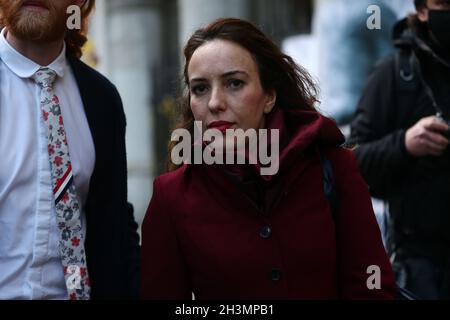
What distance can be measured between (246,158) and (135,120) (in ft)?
38.5

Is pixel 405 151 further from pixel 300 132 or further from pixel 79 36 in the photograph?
pixel 79 36

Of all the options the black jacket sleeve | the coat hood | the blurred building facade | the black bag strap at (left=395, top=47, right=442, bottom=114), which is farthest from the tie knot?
the blurred building facade

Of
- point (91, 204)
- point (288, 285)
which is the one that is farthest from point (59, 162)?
point (288, 285)

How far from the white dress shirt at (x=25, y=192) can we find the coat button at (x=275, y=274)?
0.81 m

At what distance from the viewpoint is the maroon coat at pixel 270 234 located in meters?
2.75

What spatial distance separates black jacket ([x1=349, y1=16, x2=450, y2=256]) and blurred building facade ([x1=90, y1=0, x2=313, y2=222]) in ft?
28.0

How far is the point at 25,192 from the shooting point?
3.10 m

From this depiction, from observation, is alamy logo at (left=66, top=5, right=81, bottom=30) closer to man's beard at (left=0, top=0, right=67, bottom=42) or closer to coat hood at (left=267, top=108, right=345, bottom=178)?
man's beard at (left=0, top=0, right=67, bottom=42)

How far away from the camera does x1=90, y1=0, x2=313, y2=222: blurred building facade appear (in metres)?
13.7

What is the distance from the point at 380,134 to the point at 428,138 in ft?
1.22

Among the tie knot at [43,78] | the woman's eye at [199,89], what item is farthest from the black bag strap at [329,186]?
the tie knot at [43,78]

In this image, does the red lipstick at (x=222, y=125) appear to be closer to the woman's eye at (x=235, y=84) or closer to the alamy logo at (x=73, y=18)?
the woman's eye at (x=235, y=84)

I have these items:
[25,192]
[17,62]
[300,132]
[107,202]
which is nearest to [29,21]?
[17,62]

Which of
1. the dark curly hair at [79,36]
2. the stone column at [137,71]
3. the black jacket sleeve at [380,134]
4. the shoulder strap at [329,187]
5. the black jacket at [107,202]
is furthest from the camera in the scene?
the stone column at [137,71]
